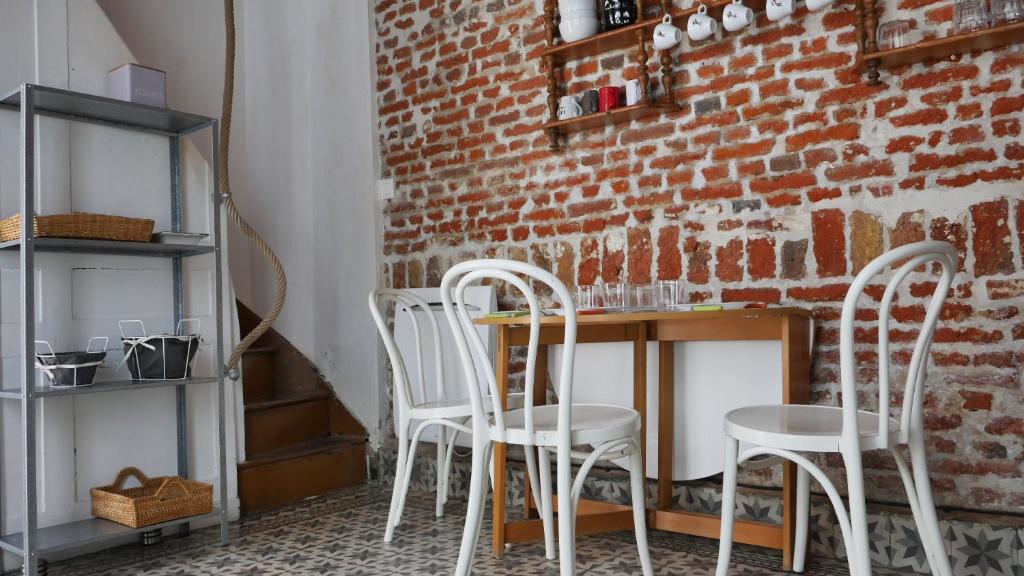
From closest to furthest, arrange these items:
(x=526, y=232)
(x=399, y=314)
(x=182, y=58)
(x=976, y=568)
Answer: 1. (x=976, y=568)
2. (x=526, y=232)
3. (x=399, y=314)
4. (x=182, y=58)

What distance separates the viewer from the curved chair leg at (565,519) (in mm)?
2160

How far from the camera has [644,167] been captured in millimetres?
3312

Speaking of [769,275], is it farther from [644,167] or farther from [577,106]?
[577,106]

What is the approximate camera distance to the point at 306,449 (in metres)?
3.95

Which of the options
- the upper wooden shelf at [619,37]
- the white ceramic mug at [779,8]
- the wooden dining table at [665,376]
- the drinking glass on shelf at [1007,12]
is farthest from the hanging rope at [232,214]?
the drinking glass on shelf at [1007,12]

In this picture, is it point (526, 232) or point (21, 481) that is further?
point (526, 232)

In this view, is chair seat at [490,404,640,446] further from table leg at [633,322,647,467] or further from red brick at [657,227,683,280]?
red brick at [657,227,683,280]

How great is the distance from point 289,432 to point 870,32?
3.09 m

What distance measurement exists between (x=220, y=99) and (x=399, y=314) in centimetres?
166

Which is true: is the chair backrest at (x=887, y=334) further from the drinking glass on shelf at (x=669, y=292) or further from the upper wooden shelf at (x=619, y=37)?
the upper wooden shelf at (x=619, y=37)

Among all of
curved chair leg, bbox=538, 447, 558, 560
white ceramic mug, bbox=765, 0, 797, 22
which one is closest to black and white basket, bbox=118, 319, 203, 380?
curved chair leg, bbox=538, 447, 558, 560

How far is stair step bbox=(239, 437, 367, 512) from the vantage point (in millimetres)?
3604

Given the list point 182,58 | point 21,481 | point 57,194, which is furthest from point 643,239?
point 182,58

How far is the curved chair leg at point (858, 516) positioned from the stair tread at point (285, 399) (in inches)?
107
